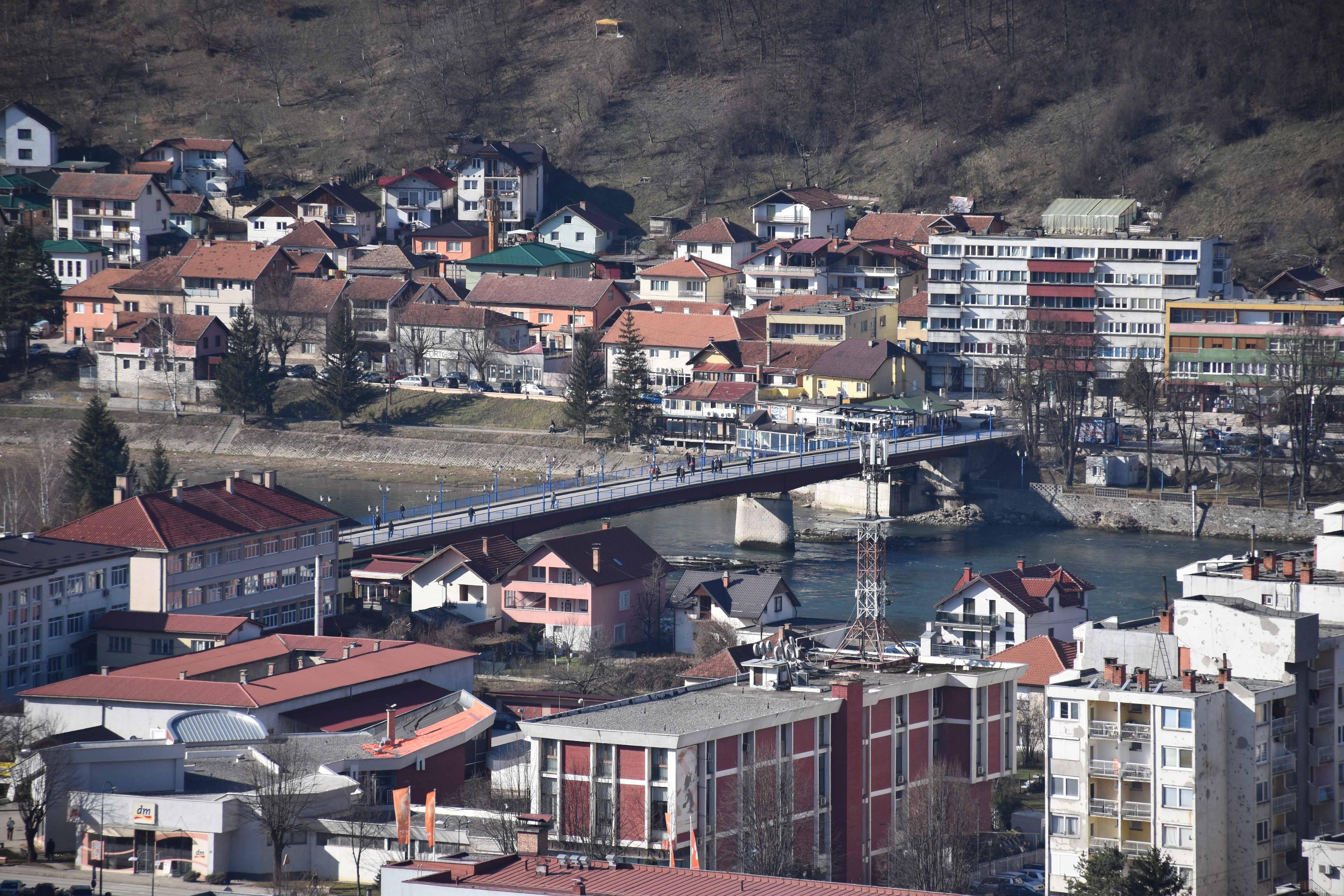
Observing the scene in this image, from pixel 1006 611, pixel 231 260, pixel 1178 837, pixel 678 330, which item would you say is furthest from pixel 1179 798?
pixel 231 260

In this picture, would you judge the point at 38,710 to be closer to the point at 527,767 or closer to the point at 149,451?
the point at 527,767

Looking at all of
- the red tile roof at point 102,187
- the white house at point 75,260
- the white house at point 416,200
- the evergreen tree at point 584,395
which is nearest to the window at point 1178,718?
the evergreen tree at point 584,395

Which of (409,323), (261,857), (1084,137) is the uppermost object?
(1084,137)

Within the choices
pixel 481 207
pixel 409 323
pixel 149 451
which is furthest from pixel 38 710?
pixel 481 207

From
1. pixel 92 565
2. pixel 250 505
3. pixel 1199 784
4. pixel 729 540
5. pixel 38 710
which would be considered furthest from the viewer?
pixel 729 540

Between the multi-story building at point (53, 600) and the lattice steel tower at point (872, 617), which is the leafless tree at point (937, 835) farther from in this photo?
the multi-story building at point (53, 600)

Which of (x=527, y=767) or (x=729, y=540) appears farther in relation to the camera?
(x=729, y=540)

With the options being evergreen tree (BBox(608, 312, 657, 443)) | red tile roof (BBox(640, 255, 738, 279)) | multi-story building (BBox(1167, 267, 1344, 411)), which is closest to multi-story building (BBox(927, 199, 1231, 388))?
multi-story building (BBox(1167, 267, 1344, 411))
